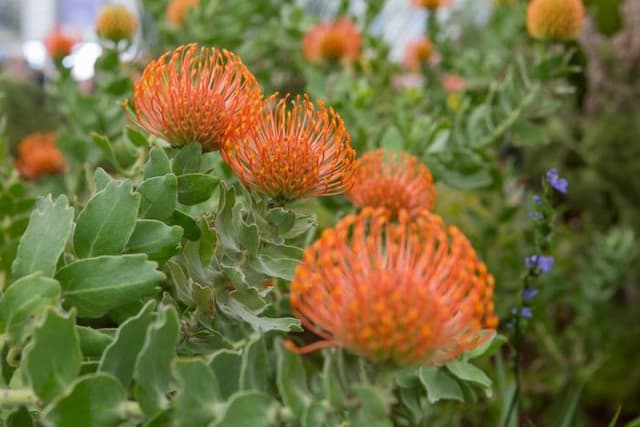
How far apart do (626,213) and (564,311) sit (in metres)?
0.30

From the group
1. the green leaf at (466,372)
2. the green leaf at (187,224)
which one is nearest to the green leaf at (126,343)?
the green leaf at (187,224)

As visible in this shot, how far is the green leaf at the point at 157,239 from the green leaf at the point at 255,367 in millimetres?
108

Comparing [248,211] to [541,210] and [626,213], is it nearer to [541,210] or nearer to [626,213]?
[541,210]

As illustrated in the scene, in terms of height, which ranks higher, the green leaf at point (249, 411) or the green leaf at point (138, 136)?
the green leaf at point (138, 136)

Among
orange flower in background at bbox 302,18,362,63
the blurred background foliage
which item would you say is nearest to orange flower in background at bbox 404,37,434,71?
the blurred background foliage

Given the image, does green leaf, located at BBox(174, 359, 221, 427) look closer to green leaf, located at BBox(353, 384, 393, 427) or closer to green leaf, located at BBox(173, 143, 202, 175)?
green leaf, located at BBox(353, 384, 393, 427)

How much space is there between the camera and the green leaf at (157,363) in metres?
0.41

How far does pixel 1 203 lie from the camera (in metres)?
0.92

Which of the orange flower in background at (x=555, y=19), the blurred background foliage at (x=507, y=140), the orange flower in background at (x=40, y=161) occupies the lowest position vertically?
the orange flower in background at (x=40, y=161)

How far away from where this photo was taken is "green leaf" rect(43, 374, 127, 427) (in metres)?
0.39

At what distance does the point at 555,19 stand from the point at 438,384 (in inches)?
29.9

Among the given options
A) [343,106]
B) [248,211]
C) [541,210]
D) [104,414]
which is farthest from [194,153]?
Result: [343,106]

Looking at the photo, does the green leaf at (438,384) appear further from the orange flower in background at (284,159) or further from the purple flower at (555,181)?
the purple flower at (555,181)

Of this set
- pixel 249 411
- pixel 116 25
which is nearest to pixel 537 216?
pixel 249 411
